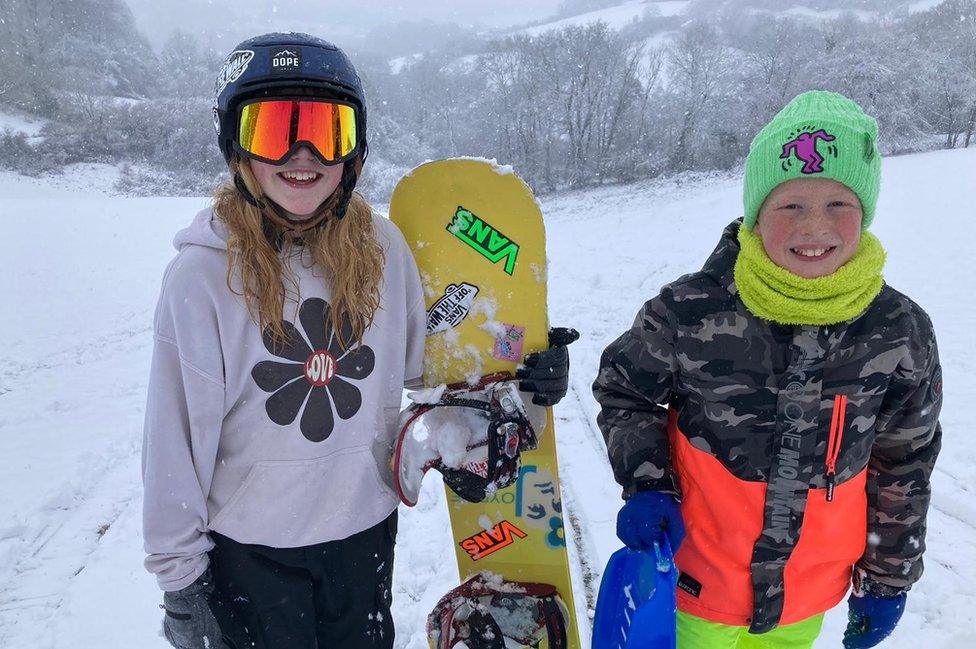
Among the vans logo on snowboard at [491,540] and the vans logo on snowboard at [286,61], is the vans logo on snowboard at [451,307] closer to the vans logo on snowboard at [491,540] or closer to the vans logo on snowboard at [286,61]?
the vans logo on snowboard at [491,540]

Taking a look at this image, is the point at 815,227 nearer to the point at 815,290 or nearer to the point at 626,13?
the point at 815,290

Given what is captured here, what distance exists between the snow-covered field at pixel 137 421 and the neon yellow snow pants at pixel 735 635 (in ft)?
3.02

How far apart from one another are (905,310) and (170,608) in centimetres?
209

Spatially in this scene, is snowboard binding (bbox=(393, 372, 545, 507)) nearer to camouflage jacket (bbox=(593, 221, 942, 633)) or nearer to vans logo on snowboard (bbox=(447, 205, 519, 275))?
camouflage jacket (bbox=(593, 221, 942, 633))

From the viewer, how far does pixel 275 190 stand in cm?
154

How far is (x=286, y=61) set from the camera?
5.00 ft

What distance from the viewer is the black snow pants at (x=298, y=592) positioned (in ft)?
5.21

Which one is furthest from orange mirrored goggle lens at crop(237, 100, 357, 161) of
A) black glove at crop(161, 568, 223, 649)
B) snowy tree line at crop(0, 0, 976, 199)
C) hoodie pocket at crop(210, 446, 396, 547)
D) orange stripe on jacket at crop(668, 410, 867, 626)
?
snowy tree line at crop(0, 0, 976, 199)

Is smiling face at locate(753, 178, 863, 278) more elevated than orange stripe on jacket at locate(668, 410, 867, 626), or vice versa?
smiling face at locate(753, 178, 863, 278)

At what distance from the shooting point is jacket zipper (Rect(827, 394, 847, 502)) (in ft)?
4.76

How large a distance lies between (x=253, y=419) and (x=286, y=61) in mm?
975

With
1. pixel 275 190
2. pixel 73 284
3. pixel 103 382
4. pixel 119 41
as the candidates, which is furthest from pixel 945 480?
Answer: pixel 119 41

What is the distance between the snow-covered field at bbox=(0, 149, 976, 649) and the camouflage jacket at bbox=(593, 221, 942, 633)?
45.8 inches

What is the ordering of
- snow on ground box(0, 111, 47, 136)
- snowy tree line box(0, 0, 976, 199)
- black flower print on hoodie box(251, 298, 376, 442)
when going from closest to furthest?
1. black flower print on hoodie box(251, 298, 376, 442)
2. snowy tree line box(0, 0, 976, 199)
3. snow on ground box(0, 111, 47, 136)
